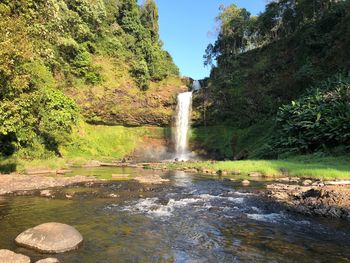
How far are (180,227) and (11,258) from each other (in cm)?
506

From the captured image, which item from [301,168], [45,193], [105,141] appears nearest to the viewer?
[45,193]

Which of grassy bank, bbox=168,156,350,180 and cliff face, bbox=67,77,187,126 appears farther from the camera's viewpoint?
cliff face, bbox=67,77,187,126

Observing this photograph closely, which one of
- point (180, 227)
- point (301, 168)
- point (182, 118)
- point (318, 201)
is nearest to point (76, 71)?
point (182, 118)

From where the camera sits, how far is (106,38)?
5956 centimetres

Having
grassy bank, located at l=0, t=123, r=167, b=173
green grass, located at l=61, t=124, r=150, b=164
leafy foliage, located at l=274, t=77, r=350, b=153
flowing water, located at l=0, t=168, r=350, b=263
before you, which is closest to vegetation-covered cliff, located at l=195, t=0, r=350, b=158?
leafy foliage, located at l=274, t=77, r=350, b=153

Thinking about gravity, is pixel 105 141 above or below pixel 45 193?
above

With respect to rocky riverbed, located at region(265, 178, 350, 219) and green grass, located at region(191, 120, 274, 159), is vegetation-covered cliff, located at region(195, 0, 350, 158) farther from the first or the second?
rocky riverbed, located at region(265, 178, 350, 219)

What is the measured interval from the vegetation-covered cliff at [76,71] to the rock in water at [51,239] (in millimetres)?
11117

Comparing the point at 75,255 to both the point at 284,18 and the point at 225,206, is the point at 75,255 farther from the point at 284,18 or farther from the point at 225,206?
the point at 284,18

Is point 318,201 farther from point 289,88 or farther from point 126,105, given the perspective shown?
point 126,105

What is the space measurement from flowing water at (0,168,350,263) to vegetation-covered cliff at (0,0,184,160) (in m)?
8.02

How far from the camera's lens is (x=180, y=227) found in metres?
11.2

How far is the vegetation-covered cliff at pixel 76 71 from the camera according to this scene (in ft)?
65.2

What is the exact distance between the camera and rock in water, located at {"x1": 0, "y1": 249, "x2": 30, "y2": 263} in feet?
24.6
